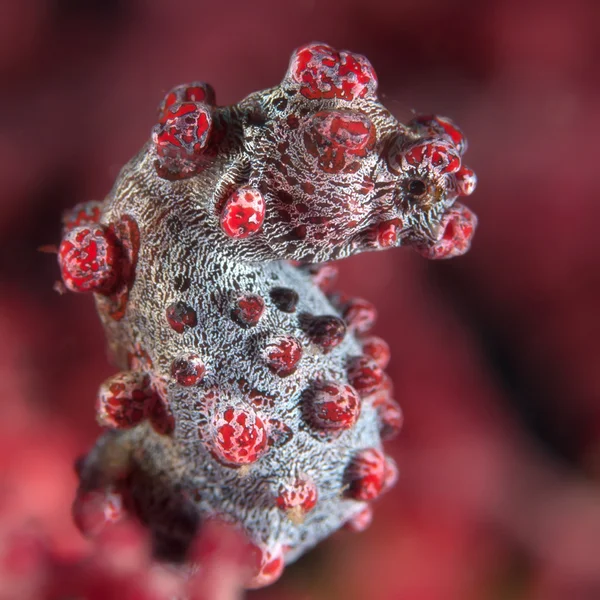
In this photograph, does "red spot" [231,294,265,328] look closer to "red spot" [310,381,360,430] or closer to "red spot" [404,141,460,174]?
"red spot" [310,381,360,430]

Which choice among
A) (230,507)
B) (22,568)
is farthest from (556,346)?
(22,568)

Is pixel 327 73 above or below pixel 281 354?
above

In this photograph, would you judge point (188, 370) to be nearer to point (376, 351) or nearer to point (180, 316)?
point (180, 316)

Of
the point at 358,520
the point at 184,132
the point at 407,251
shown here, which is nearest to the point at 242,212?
the point at 184,132

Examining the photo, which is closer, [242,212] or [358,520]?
[242,212]

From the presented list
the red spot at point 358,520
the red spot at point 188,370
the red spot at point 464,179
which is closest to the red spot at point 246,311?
the red spot at point 188,370

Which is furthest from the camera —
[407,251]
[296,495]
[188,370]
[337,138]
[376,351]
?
[407,251]

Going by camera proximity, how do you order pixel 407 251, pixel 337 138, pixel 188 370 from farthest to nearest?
pixel 407 251
pixel 188 370
pixel 337 138
